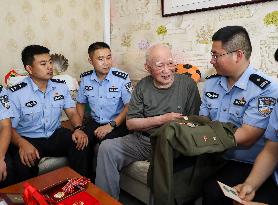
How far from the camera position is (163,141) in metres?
1.27

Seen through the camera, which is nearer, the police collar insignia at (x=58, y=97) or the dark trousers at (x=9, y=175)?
the dark trousers at (x=9, y=175)

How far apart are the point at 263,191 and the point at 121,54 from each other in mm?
2270

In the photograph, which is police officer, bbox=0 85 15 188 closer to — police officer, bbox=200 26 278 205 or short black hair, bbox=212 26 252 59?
police officer, bbox=200 26 278 205

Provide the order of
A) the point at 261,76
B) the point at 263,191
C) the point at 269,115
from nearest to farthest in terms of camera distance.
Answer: the point at 263,191
the point at 269,115
the point at 261,76

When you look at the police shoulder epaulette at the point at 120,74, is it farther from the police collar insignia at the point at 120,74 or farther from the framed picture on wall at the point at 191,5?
the framed picture on wall at the point at 191,5

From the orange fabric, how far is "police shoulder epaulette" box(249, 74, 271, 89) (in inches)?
26.3

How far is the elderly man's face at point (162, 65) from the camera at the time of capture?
174cm

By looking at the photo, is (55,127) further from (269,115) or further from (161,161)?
(269,115)

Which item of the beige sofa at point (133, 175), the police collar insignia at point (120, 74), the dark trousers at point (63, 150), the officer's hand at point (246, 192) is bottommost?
the beige sofa at point (133, 175)

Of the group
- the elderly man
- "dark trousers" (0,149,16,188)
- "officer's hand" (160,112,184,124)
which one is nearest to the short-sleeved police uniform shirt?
the elderly man

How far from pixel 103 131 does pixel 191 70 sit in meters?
0.87

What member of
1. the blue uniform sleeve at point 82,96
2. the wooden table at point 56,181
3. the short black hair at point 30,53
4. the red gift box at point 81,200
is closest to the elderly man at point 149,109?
the wooden table at point 56,181

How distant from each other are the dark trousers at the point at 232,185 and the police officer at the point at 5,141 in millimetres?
1246

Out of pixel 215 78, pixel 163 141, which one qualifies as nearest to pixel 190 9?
pixel 215 78
